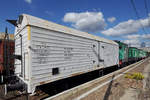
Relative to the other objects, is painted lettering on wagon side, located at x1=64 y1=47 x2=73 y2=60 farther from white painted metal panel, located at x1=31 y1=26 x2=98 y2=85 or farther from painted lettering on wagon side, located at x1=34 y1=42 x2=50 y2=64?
painted lettering on wagon side, located at x1=34 y1=42 x2=50 y2=64

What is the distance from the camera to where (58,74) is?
477 cm

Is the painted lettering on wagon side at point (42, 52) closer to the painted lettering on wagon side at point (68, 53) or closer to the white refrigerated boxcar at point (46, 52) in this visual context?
the white refrigerated boxcar at point (46, 52)

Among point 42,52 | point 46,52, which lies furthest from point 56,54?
point 42,52

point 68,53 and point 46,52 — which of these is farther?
point 68,53

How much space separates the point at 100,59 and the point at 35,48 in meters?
6.00

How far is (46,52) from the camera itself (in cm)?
429

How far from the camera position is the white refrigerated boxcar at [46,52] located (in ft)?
12.6

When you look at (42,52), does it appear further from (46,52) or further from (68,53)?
(68,53)

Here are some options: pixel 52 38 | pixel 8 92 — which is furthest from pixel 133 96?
pixel 8 92

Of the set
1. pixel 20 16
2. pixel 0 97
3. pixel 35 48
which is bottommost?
pixel 0 97

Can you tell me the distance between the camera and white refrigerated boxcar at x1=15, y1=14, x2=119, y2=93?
3830mm

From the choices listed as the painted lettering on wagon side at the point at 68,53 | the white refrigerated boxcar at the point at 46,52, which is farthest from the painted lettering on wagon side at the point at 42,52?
the painted lettering on wagon side at the point at 68,53

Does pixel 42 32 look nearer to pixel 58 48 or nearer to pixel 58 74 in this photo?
pixel 58 48

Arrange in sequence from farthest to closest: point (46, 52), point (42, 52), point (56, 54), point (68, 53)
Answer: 1. point (68, 53)
2. point (56, 54)
3. point (46, 52)
4. point (42, 52)
